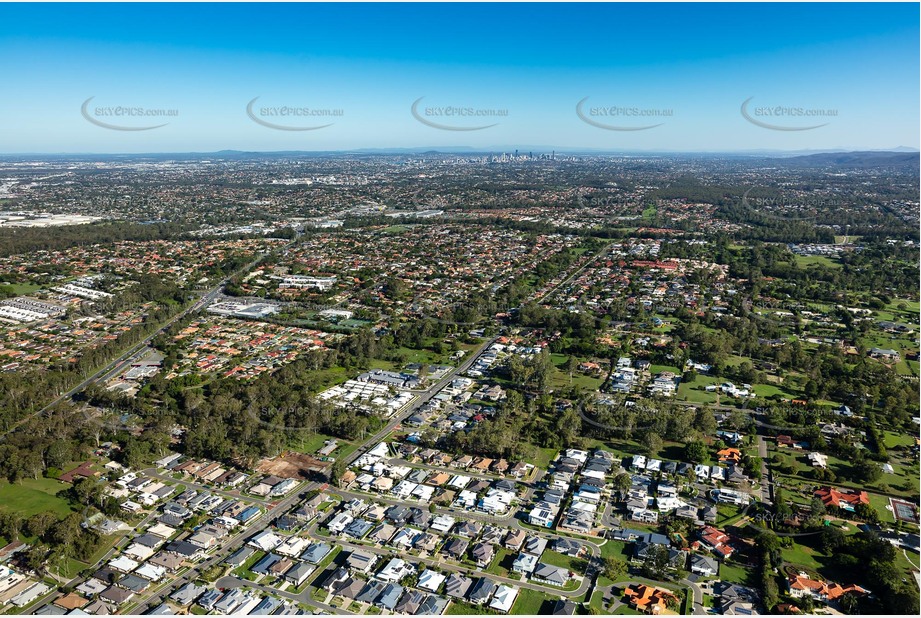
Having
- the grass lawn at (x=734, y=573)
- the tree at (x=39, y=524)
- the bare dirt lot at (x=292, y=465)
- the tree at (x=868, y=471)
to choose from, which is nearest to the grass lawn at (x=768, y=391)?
the tree at (x=868, y=471)

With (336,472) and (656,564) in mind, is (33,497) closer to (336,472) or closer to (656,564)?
(336,472)

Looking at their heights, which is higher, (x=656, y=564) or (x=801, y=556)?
(x=656, y=564)

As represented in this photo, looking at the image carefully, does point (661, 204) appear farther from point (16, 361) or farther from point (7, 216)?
point (7, 216)

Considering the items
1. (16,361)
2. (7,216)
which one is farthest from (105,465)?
(7,216)

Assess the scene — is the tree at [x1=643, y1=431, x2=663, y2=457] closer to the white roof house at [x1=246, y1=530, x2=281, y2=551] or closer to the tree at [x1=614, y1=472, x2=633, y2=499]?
the tree at [x1=614, y1=472, x2=633, y2=499]

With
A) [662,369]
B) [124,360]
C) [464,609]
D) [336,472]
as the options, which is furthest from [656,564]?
[124,360]

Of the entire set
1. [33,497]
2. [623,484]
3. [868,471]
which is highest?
[868,471]

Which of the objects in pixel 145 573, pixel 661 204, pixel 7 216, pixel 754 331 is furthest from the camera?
pixel 661 204
